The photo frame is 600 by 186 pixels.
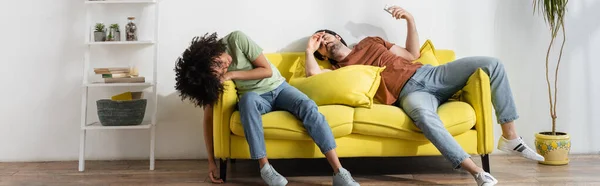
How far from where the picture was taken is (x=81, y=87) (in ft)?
12.6

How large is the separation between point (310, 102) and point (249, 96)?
31cm

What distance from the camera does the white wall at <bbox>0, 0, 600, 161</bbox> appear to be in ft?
12.6

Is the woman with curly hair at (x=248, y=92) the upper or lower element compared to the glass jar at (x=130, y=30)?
lower

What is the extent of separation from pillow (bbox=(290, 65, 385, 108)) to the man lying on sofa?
0.10 meters

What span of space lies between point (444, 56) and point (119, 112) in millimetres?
1980

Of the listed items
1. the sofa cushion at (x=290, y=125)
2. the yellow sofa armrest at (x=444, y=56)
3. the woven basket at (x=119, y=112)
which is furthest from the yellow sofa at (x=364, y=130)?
the woven basket at (x=119, y=112)

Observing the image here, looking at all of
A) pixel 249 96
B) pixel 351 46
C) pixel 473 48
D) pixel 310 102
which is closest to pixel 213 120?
pixel 249 96

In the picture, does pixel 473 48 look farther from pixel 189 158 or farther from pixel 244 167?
pixel 189 158

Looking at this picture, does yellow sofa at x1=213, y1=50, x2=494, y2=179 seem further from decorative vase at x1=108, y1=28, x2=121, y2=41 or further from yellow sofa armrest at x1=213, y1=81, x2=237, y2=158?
decorative vase at x1=108, y1=28, x2=121, y2=41

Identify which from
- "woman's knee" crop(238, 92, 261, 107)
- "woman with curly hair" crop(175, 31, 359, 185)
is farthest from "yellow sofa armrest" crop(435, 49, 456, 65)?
"woman's knee" crop(238, 92, 261, 107)

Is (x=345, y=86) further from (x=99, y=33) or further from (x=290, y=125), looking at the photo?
(x=99, y=33)

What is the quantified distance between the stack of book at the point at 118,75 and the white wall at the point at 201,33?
0.29 meters

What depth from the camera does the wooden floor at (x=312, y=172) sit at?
10.2 ft

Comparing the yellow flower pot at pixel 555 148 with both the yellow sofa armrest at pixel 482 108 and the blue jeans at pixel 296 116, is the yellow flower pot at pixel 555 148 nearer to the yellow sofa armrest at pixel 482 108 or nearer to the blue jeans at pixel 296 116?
the yellow sofa armrest at pixel 482 108
